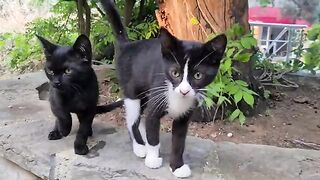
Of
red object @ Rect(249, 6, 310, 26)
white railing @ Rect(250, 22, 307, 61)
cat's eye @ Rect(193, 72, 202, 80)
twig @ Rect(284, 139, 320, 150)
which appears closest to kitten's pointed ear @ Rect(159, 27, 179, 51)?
cat's eye @ Rect(193, 72, 202, 80)

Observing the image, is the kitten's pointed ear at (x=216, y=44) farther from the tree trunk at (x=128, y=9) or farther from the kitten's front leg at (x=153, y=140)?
the tree trunk at (x=128, y=9)

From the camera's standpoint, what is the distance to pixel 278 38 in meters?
3.08

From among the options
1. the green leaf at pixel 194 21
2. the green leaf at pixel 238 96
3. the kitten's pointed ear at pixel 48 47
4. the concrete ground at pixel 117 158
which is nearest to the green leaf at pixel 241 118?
the green leaf at pixel 238 96

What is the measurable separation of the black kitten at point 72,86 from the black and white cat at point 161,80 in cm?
14

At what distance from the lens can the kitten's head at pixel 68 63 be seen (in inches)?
59.2

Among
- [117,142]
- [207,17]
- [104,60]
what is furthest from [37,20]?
[117,142]

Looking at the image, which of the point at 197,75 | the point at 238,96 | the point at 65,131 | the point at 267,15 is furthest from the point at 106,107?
the point at 267,15

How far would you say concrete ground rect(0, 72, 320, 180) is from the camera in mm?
1516

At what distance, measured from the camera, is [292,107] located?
7.61 ft

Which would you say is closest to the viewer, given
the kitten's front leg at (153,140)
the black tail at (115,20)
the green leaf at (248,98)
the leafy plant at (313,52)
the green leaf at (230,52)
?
the kitten's front leg at (153,140)

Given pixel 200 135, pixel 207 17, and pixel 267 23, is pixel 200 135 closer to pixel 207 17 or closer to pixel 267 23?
pixel 207 17

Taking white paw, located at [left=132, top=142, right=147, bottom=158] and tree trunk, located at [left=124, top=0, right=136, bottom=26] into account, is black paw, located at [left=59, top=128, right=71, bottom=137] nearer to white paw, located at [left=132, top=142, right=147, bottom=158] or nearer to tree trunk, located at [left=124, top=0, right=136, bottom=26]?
white paw, located at [left=132, top=142, right=147, bottom=158]

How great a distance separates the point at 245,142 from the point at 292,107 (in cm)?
58

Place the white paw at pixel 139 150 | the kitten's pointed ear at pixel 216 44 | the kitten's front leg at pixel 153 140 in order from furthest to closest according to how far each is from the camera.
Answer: the white paw at pixel 139 150, the kitten's front leg at pixel 153 140, the kitten's pointed ear at pixel 216 44
